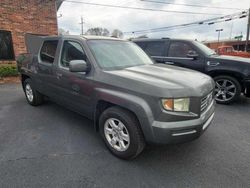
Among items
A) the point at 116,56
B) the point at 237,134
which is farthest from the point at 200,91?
the point at 237,134

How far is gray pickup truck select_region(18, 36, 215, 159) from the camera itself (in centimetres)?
246

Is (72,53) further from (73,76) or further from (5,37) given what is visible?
(5,37)

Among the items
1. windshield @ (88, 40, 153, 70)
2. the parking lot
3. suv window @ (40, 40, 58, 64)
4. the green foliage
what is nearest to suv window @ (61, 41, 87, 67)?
windshield @ (88, 40, 153, 70)

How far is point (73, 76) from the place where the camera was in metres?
3.45

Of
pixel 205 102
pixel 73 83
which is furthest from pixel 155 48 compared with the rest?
pixel 205 102

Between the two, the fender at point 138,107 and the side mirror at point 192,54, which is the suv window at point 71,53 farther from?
the side mirror at point 192,54

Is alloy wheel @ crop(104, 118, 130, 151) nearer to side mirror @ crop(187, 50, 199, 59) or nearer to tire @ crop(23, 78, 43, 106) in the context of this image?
tire @ crop(23, 78, 43, 106)

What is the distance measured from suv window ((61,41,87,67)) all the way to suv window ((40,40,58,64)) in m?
0.36

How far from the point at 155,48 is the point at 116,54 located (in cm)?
343

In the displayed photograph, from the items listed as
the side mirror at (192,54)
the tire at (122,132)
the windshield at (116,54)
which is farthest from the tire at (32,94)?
the side mirror at (192,54)

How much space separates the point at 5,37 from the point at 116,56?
7987mm

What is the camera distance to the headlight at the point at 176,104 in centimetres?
243

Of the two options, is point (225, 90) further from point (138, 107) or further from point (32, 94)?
point (32, 94)

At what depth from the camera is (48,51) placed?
4348 mm
